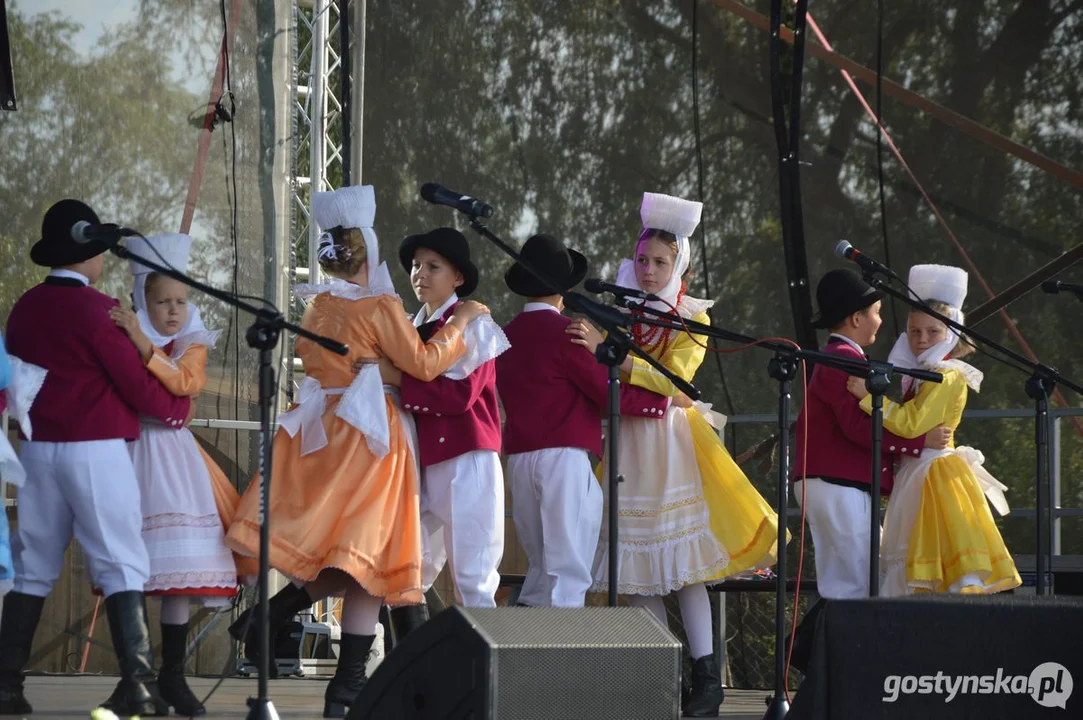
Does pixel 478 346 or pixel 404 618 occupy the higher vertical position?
pixel 478 346

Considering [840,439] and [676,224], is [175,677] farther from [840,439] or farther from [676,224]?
[840,439]

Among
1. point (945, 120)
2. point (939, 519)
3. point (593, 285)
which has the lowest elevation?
point (939, 519)

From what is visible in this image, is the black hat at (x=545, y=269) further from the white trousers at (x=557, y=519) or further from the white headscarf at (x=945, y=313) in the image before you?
the white headscarf at (x=945, y=313)

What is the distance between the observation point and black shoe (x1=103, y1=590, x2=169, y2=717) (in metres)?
4.25

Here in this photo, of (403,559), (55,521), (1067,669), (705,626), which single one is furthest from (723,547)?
(55,521)

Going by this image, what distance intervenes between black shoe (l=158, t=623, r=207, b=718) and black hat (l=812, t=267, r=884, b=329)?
2.53m

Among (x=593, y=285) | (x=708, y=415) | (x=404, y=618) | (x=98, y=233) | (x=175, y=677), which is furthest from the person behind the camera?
(x=708, y=415)

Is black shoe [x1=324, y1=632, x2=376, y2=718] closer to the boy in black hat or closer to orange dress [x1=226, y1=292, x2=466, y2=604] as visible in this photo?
orange dress [x1=226, y1=292, x2=466, y2=604]

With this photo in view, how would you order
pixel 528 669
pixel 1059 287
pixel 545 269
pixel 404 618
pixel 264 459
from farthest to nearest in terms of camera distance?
1. pixel 545 269
2. pixel 404 618
3. pixel 1059 287
4. pixel 264 459
5. pixel 528 669

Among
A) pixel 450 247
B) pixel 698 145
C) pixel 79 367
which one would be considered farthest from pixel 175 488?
pixel 698 145

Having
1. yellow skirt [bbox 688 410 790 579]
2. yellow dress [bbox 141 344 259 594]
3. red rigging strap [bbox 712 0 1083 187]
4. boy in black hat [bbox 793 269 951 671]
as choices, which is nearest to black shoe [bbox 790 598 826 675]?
boy in black hat [bbox 793 269 951 671]

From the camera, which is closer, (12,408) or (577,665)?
(577,665)

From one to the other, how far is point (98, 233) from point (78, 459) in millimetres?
747

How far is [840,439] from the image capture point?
18.1 feet
